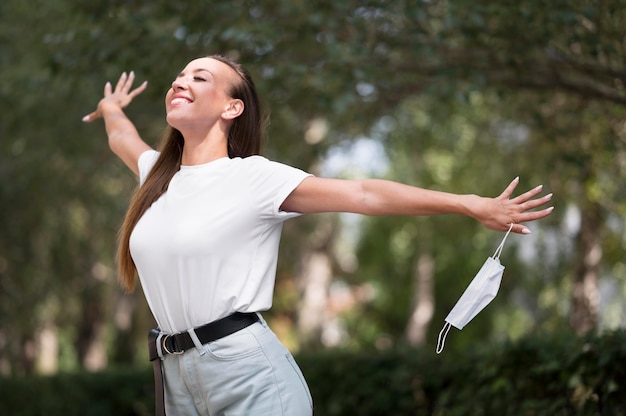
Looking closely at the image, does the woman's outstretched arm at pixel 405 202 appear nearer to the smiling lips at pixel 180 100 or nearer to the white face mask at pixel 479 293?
the white face mask at pixel 479 293

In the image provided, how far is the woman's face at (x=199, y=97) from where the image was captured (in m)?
3.19

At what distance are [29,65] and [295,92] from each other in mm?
2789

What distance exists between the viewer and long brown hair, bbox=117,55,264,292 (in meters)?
3.26

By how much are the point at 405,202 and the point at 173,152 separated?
0.96 metres

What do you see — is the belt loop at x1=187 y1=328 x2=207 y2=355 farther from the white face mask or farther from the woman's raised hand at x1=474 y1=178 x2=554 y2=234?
the woman's raised hand at x1=474 y1=178 x2=554 y2=234

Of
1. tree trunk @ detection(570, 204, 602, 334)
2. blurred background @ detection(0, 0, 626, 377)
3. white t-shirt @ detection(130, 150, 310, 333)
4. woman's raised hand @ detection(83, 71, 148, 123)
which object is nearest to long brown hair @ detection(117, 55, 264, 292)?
white t-shirt @ detection(130, 150, 310, 333)

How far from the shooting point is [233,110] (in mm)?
3275

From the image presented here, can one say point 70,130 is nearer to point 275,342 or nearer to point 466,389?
point 466,389

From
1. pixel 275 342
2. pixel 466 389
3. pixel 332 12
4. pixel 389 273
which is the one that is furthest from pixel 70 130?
pixel 389 273

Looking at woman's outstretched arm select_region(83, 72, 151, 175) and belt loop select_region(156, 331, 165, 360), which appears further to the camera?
woman's outstretched arm select_region(83, 72, 151, 175)

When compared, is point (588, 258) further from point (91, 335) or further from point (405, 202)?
point (91, 335)

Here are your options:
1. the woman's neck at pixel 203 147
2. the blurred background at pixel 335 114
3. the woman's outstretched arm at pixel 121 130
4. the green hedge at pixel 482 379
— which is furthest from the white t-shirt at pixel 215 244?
the blurred background at pixel 335 114

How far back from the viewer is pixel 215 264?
9.68 ft

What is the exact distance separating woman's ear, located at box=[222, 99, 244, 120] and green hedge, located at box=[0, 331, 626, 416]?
2521 millimetres
